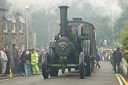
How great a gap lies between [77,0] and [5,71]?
39525 mm

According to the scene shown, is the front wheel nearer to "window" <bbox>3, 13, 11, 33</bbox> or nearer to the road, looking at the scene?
the road

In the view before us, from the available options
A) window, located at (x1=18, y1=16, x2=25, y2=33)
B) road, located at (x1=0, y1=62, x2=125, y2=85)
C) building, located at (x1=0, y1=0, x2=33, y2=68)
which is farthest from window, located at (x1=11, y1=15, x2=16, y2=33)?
road, located at (x1=0, y1=62, x2=125, y2=85)

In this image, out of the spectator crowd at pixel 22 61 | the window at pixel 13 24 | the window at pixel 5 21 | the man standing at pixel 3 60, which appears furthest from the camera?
the window at pixel 13 24

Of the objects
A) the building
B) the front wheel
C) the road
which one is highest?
the building

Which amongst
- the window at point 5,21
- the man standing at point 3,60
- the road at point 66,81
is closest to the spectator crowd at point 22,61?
the man standing at point 3,60

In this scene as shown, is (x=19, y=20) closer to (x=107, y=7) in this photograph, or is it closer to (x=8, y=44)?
(x=8, y=44)

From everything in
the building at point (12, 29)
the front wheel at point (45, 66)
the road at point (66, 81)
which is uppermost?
the building at point (12, 29)

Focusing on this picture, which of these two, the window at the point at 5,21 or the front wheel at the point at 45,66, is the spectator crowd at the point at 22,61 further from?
the window at the point at 5,21

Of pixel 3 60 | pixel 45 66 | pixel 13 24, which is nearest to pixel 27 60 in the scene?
pixel 3 60

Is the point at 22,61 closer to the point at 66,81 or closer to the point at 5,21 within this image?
the point at 66,81

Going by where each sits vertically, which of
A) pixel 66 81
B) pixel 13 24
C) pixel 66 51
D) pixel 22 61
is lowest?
pixel 66 81

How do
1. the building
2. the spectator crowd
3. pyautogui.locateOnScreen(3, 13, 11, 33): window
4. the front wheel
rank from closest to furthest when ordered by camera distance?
1. the front wheel
2. the spectator crowd
3. the building
4. pyautogui.locateOnScreen(3, 13, 11, 33): window

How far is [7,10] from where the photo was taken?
2803cm

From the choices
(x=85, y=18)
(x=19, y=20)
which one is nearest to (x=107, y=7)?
(x=85, y=18)
